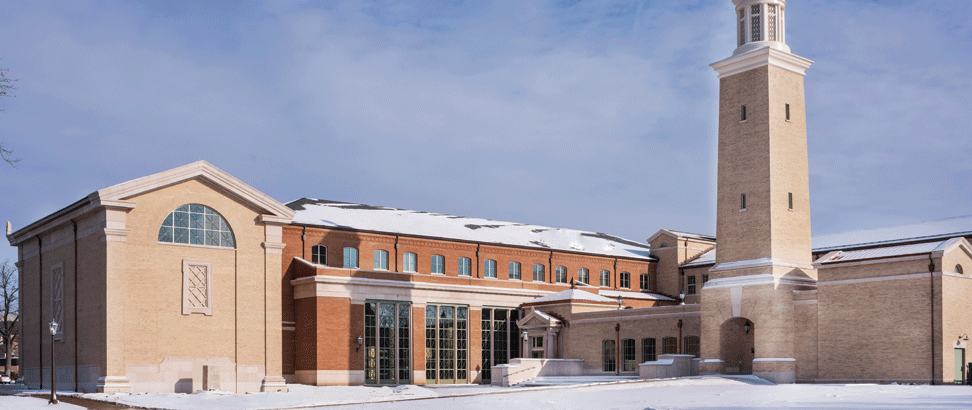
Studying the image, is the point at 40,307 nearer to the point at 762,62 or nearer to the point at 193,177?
the point at 193,177

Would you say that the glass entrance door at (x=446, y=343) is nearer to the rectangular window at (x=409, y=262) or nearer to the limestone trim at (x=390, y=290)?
Result: the limestone trim at (x=390, y=290)

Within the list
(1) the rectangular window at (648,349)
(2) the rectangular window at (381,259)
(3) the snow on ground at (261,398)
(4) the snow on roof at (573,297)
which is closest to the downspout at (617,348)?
(1) the rectangular window at (648,349)

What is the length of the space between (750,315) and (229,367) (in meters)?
23.8

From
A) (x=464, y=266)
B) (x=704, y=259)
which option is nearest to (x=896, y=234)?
(x=704, y=259)

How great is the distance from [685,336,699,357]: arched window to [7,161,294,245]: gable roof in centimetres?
2102

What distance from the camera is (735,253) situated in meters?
44.8

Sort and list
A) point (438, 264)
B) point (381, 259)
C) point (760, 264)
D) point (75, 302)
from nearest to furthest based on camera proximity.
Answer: point (760, 264) → point (75, 302) → point (381, 259) → point (438, 264)

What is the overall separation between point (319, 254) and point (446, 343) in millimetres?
8929

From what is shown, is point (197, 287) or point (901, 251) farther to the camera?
point (197, 287)

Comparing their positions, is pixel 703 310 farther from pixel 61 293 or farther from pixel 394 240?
pixel 61 293

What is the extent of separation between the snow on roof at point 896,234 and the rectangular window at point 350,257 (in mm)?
29829

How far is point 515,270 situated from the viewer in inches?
2511

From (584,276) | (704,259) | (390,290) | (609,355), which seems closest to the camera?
(609,355)

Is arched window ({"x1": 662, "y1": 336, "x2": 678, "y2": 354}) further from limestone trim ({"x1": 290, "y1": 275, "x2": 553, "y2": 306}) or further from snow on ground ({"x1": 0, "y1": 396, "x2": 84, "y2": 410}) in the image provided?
snow on ground ({"x1": 0, "y1": 396, "x2": 84, "y2": 410})
